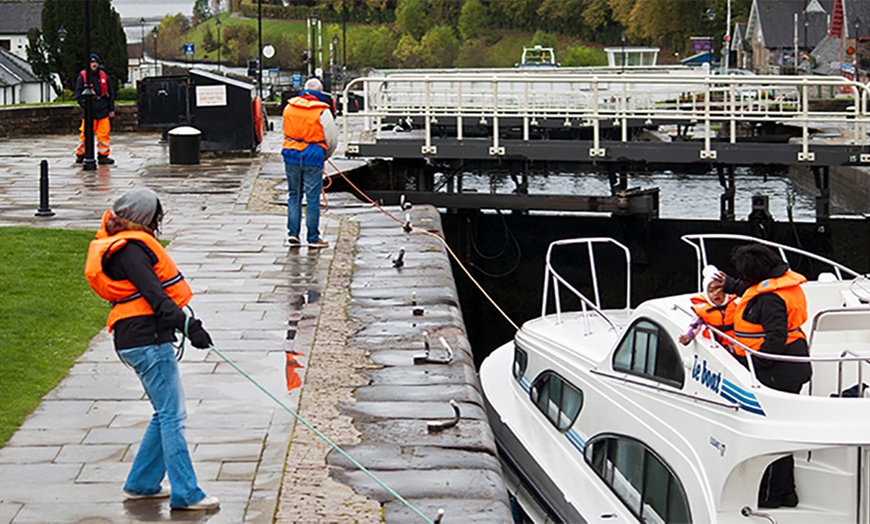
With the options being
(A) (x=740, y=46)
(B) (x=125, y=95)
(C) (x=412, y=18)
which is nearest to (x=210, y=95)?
(B) (x=125, y=95)

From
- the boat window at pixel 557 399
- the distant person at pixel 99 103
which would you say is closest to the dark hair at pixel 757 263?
the boat window at pixel 557 399

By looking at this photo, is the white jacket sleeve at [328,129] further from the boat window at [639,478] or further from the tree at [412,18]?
the tree at [412,18]

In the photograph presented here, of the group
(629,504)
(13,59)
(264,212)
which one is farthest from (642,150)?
(13,59)

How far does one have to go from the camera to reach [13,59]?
8262cm

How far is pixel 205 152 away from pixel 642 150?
29.5 ft

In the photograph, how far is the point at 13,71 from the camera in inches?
3118

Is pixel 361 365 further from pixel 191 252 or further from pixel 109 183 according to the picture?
pixel 109 183

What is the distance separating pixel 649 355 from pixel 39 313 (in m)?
5.60

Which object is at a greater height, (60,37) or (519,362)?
(60,37)

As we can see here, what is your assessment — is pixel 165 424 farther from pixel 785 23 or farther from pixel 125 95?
pixel 785 23

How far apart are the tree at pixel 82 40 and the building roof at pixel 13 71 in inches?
973

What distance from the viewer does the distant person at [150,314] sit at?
22.1 ft

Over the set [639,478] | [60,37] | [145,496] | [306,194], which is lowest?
[639,478]

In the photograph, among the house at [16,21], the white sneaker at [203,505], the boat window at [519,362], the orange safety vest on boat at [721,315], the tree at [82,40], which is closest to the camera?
the white sneaker at [203,505]
